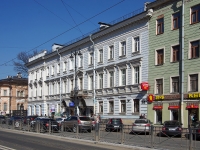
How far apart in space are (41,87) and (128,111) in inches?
1135

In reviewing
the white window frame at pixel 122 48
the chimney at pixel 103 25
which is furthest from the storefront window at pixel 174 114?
the chimney at pixel 103 25

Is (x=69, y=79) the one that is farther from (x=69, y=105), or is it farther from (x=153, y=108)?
(x=153, y=108)


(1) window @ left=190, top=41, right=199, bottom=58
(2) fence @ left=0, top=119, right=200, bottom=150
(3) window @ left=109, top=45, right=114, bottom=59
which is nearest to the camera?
(2) fence @ left=0, top=119, right=200, bottom=150

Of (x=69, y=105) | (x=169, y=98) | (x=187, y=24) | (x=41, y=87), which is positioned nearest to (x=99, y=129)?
(x=169, y=98)

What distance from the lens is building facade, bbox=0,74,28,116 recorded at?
86312mm

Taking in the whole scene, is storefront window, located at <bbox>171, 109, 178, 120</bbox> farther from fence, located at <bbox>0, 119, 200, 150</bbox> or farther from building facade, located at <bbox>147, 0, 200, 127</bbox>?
fence, located at <bbox>0, 119, 200, 150</bbox>

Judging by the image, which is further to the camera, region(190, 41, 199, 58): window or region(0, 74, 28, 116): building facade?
region(0, 74, 28, 116): building facade

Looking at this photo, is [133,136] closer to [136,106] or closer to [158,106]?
[158,106]

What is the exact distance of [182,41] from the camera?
102 feet

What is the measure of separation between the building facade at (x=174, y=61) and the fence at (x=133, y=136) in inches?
425

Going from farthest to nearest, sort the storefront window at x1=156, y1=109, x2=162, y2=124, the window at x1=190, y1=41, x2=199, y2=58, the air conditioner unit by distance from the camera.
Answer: the air conditioner unit → the storefront window at x1=156, y1=109, x2=162, y2=124 → the window at x1=190, y1=41, x2=199, y2=58

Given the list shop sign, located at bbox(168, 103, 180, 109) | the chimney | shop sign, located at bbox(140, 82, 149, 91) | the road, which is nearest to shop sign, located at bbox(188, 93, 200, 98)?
shop sign, located at bbox(168, 103, 180, 109)

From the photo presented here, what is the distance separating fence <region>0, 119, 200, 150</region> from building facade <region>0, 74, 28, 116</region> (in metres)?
60.3

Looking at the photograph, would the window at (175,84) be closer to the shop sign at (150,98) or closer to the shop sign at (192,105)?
the shop sign at (192,105)
